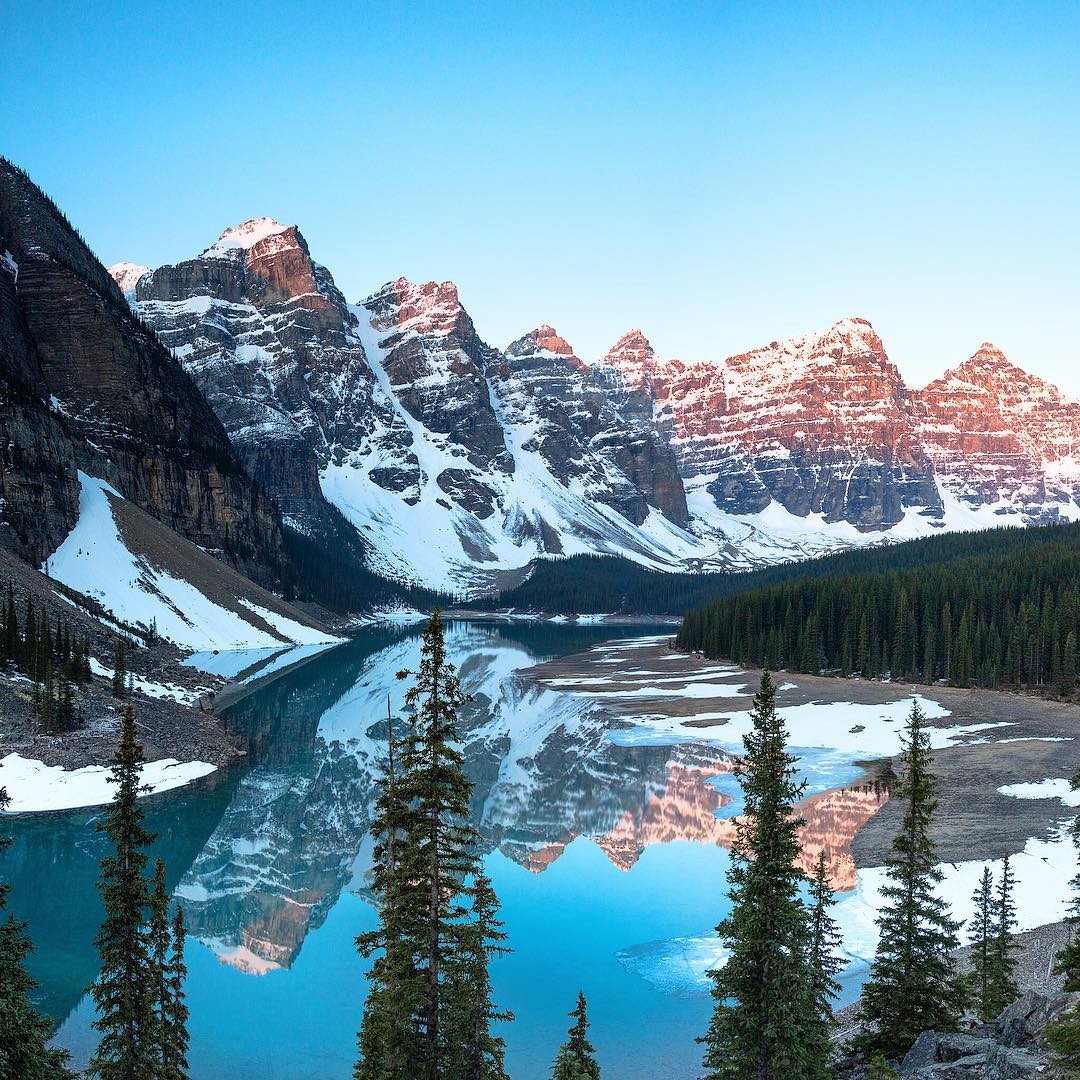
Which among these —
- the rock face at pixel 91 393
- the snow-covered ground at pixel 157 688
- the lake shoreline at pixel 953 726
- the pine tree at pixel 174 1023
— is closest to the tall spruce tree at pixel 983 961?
the lake shoreline at pixel 953 726

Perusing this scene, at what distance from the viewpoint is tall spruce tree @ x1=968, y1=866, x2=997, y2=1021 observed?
2111 centimetres

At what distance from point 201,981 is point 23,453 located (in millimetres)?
93304

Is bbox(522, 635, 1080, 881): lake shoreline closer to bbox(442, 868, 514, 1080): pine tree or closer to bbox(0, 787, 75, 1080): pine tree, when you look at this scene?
bbox(442, 868, 514, 1080): pine tree

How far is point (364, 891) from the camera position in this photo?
33.8 meters

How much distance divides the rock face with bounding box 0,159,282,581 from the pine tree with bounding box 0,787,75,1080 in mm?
104558

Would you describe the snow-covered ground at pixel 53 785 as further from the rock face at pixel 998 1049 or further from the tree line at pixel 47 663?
the rock face at pixel 998 1049

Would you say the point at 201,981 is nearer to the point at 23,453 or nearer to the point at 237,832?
the point at 237,832

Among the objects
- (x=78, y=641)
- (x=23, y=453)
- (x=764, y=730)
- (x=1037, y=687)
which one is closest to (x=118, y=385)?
(x=23, y=453)

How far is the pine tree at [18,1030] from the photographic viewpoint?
1210 centimetres

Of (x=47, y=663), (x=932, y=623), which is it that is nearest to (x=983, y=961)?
(x=47, y=663)

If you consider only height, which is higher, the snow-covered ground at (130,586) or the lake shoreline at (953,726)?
the snow-covered ground at (130,586)

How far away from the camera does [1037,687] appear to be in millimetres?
84500

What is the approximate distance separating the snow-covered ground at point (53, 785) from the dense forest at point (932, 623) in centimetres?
6265

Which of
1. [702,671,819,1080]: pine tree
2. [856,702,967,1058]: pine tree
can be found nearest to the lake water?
[856,702,967,1058]: pine tree
